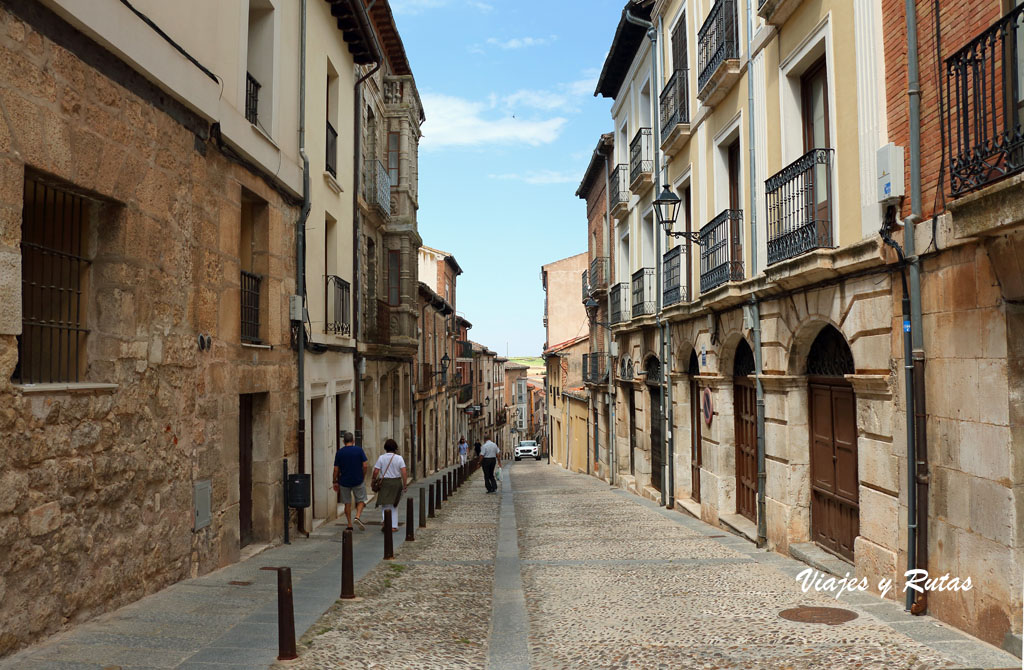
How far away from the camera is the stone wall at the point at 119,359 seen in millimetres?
4727

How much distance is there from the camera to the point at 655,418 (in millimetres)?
17250

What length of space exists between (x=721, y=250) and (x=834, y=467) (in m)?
4.15

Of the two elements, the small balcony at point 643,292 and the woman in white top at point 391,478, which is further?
the small balcony at point 643,292

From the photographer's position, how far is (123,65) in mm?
5977

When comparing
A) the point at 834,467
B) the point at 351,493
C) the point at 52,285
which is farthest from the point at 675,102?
the point at 52,285

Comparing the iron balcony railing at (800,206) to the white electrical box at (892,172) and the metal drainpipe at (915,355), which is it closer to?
the white electrical box at (892,172)

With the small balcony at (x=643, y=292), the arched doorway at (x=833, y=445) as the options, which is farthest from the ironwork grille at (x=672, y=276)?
the arched doorway at (x=833, y=445)

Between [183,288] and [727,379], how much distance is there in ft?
25.7

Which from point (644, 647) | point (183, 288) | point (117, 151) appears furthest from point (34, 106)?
point (644, 647)

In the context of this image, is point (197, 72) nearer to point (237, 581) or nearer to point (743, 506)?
point (237, 581)

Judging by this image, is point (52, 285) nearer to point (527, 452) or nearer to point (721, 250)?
point (721, 250)

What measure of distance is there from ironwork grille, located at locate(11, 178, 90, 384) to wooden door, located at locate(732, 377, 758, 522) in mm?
8346

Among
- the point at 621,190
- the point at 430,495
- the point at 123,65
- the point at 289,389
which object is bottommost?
the point at 430,495

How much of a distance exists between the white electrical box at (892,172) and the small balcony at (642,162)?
9.75 metres
